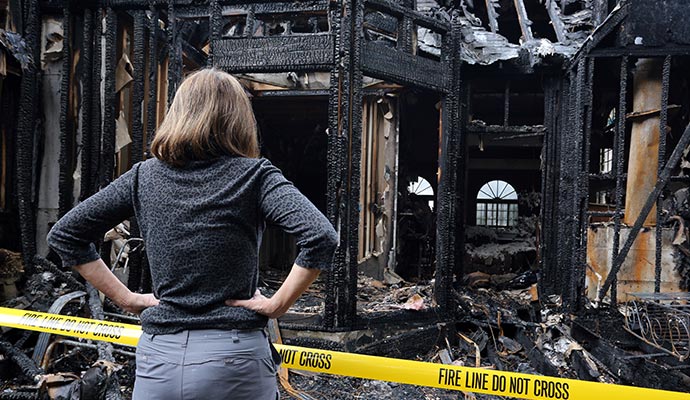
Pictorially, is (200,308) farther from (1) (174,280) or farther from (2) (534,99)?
(2) (534,99)

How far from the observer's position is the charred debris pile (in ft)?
14.2

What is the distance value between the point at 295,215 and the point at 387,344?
→ 443 cm

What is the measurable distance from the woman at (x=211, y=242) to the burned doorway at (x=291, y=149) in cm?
903

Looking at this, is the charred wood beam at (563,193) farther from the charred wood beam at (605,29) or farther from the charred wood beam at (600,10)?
the charred wood beam at (600,10)

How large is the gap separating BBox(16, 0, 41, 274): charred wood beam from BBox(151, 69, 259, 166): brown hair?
5141mm

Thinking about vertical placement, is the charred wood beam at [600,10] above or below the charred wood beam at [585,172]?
above

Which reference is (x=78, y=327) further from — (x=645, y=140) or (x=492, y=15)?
(x=492, y=15)

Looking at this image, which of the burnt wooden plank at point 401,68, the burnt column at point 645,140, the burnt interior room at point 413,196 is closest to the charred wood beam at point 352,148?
the burnt wooden plank at point 401,68

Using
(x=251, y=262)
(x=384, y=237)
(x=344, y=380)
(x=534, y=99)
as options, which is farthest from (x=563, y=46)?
(x=251, y=262)

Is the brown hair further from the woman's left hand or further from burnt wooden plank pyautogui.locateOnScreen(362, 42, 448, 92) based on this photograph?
burnt wooden plank pyautogui.locateOnScreen(362, 42, 448, 92)

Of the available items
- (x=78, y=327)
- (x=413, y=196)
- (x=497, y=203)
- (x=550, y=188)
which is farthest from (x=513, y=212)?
(x=78, y=327)

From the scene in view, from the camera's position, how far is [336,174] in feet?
17.5

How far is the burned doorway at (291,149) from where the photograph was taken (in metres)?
11.3

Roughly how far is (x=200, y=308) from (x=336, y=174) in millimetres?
3851
